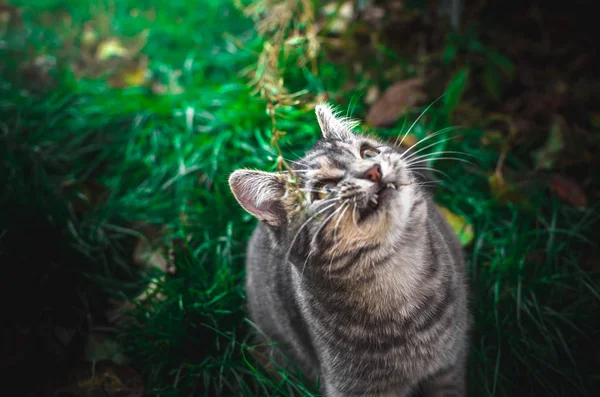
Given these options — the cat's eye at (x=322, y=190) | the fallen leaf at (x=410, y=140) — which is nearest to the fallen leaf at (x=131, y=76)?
the fallen leaf at (x=410, y=140)

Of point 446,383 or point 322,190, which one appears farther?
point 446,383

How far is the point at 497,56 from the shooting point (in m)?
3.51

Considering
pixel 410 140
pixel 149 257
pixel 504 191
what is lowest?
pixel 504 191

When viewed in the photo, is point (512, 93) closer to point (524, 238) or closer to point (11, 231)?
point (524, 238)

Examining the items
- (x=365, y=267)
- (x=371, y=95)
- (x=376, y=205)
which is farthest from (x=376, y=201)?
(x=371, y=95)

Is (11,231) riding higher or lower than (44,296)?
higher

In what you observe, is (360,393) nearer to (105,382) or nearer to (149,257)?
(105,382)

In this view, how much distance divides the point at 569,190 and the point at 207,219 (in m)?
2.14

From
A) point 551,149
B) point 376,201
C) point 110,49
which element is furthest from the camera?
point 110,49

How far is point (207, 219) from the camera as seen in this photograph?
10.5 feet

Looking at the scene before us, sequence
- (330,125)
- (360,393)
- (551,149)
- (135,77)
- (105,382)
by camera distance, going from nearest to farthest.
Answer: (360,393)
(330,125)
(105,382)
(551,149)
(135,77)

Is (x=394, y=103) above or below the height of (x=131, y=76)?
below

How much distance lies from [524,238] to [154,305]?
2019mm

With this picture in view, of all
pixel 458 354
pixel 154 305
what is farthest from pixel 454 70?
pixel 154 305
